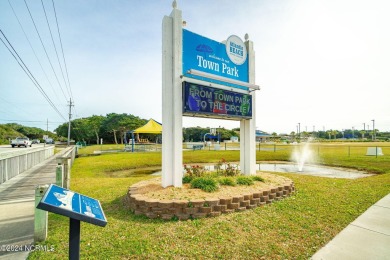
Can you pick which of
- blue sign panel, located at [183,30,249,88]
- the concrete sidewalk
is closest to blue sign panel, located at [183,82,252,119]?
blue sign panel, located at [183,30,249,88]

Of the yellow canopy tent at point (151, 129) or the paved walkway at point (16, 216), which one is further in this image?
the yellow canopy tent at point (151, 129)

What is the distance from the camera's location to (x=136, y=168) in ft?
49.0

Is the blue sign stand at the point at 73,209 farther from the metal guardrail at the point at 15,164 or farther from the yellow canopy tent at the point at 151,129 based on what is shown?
the yellow canopy tent at the point at 151,129

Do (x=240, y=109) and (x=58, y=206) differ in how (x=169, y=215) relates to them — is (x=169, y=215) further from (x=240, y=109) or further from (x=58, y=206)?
(x=240, y=109)

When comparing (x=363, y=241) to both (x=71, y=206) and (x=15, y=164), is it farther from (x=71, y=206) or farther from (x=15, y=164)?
(x=15, y=164)

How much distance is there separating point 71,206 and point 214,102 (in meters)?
5.51

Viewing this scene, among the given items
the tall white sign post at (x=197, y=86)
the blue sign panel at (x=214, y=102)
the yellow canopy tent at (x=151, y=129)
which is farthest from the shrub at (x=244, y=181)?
the yellow canopy tent at (x=151, y=129)

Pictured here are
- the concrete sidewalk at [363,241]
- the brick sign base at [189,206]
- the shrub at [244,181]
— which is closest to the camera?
the concrete sidewalk at [363,241]

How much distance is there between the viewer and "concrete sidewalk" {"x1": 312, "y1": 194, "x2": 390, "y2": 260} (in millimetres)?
3373

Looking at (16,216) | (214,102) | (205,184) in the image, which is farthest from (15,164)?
(214,102)

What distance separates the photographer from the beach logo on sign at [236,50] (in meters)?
7.68

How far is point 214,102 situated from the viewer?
22.9 feet

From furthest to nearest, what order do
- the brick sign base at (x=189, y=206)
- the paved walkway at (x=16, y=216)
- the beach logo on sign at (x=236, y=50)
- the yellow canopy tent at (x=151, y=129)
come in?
the yellow canopy tent at (x=151, y=129), the beach logo on sign at (x=236, y=50), the brick sign base at (x=189, y=206), the paved walkway at (x=16, y=216)

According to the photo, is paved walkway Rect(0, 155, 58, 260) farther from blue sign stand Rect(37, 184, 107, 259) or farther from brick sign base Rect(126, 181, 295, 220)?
blue sign stand Rect(37, 184, 107, 259)
